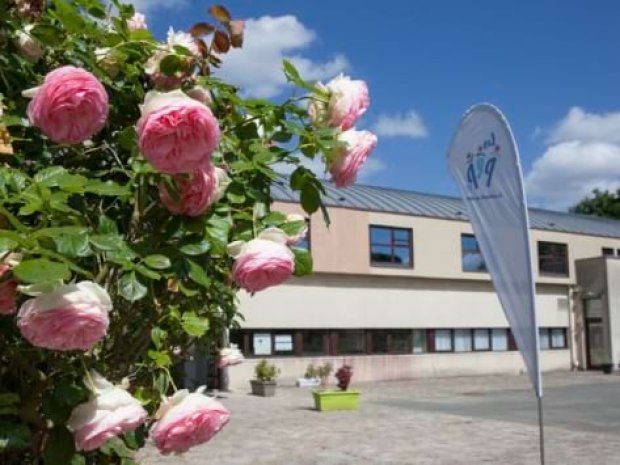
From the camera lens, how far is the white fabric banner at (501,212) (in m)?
6.57

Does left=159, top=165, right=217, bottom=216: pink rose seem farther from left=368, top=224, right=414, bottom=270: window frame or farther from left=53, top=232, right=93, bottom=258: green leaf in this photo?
left=368, top=224, right=414, bottom=270: window frame

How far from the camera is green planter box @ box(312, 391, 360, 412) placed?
20578mm

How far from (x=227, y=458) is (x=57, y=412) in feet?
38.5

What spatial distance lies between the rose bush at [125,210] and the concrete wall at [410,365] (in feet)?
84.5

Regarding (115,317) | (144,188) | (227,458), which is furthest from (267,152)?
(227,458)

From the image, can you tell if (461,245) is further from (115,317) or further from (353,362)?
(115,317)

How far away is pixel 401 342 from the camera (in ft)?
111

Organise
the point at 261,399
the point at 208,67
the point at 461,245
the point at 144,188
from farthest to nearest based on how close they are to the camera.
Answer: the point at 461,245 < the point at 261,399 < the point at 208,67 < the point at 144,188

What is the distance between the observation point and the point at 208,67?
8.01 ft

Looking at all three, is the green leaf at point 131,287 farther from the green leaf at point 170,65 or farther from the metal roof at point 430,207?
the metal roof at point 430,207

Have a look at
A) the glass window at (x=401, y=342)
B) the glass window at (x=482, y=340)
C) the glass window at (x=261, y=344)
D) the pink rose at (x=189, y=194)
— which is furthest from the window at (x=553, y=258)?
the pink rose at (x=189, y=194)

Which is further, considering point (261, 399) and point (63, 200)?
point (261, 399)

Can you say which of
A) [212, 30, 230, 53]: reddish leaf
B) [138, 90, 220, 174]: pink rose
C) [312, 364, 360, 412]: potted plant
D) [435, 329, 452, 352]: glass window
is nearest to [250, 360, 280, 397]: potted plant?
[312, 364, 360, 412]: potted plant

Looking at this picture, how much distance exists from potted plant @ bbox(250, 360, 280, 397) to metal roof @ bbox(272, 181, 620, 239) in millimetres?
6402
